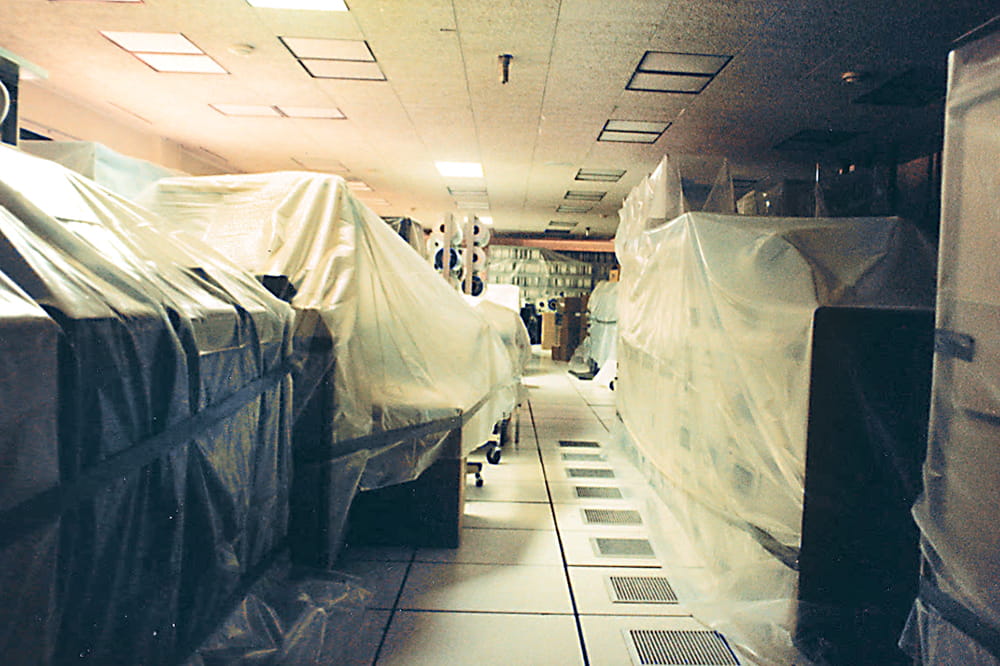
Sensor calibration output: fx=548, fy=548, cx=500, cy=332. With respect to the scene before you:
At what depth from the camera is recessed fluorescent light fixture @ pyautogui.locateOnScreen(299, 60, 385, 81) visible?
4.23 m

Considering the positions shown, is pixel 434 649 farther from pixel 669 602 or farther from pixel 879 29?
pixel 879 29

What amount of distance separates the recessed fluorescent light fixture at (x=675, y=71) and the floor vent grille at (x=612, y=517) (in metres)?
3.12

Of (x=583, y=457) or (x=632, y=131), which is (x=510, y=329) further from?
(x=632, y=131)

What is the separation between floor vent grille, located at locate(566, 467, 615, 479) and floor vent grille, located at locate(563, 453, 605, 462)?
0.56 ft

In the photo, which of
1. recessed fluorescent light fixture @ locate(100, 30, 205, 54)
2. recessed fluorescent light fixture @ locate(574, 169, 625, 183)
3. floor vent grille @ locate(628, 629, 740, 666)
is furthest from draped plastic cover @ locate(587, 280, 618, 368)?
floor vent grille @ locate(628, 629, 740, 666)

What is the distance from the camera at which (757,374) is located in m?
1.65

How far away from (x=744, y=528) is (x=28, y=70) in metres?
2.86

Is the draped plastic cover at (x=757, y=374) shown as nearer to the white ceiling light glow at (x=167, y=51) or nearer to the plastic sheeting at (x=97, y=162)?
the plastic sheeting at (x=97, y=162)

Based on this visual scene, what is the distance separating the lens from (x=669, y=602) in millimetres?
1782

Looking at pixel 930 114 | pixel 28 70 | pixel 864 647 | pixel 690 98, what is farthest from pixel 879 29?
pixel 28 70

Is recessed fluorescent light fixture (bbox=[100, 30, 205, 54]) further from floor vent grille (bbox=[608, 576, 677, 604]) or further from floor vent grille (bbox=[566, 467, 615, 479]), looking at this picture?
floor vent grille (bbox=[608, 576, 677, 604])

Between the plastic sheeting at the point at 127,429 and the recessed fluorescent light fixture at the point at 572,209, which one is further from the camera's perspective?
the recessed fluorescent light fixture at the point at 572,209

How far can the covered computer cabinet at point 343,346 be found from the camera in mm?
1621

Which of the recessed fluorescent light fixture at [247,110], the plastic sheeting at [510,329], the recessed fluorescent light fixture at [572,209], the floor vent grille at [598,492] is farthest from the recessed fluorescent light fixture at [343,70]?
the recessed fluorescent light fixture at [572,209]
